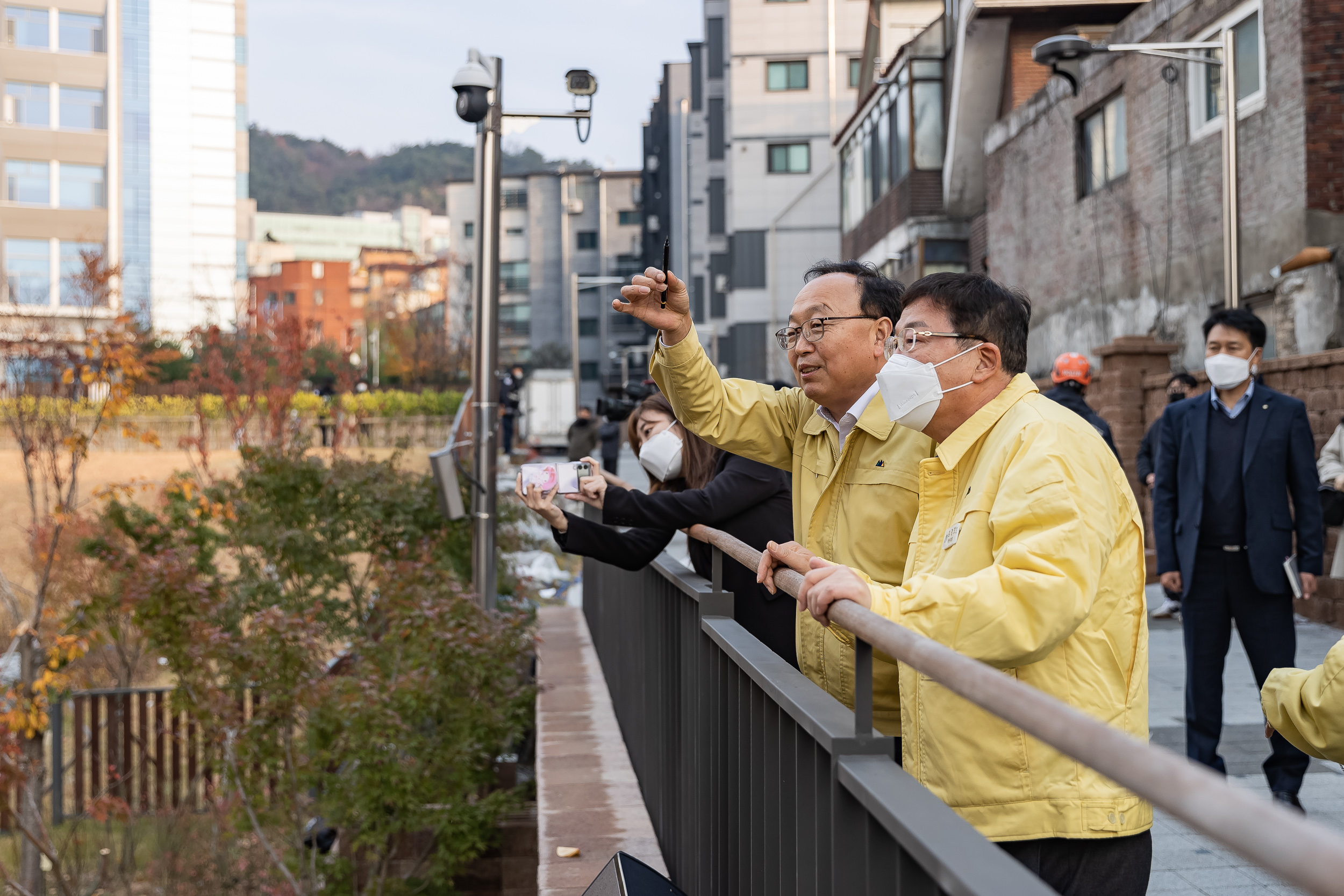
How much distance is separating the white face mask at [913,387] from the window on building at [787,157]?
4624 cm

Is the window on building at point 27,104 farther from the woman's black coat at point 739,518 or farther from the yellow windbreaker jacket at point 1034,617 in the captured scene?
the yellow windbreaker jacket at point 1034,617

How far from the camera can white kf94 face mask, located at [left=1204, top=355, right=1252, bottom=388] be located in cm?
554

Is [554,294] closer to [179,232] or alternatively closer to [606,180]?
[606,180]

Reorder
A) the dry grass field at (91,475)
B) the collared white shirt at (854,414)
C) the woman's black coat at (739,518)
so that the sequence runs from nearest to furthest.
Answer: the collared white shirt at (854,414), the woman's black coat at (739,518), the dry grass field at (91,475)

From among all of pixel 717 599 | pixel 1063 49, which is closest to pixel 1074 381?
pixel 717 599

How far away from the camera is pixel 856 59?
4734cm

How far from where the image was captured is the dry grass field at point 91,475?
21.8 meters

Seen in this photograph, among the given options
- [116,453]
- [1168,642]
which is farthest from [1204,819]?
[116,453]

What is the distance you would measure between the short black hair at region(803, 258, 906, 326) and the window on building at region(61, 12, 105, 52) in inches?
2148

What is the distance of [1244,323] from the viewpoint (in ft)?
18.6

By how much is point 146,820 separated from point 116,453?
30109mm

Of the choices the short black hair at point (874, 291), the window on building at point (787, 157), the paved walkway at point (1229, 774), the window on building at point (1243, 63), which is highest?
the window on building at point (787, 157)

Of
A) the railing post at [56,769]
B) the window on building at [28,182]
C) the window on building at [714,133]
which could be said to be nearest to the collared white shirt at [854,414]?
the railing post at [56,769]

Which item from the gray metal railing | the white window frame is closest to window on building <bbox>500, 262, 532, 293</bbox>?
the white window frame
